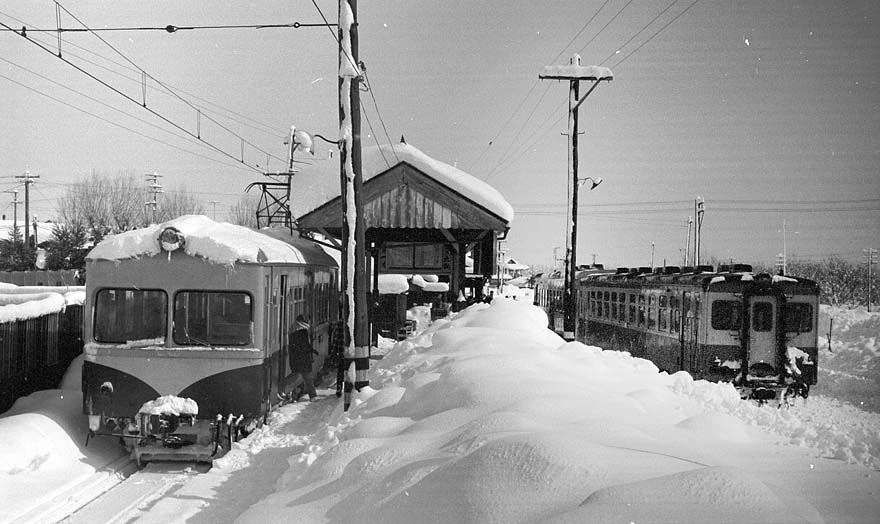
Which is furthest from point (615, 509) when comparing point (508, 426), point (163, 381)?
point (163, 381)

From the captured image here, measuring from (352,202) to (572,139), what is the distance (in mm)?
12114

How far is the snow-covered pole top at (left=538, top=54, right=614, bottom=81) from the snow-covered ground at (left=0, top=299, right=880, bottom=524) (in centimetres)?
1267

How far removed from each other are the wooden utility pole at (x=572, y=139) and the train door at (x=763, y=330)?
6.61 m

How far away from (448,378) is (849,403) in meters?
12.4

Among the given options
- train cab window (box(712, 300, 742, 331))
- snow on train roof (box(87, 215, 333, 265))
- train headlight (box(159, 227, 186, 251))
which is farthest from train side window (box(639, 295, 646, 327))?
train headlight (box(159, 227, 186, 251))

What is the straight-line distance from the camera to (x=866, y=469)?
4832 millimetres

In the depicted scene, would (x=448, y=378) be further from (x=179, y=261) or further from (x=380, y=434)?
(x=179, y=261)

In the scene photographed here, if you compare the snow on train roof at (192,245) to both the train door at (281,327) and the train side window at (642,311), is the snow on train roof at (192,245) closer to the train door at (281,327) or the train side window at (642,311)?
the train door at (281,327)

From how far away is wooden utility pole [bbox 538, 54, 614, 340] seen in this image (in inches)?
861

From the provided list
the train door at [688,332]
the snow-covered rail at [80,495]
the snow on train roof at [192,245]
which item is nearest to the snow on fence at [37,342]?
the snow on train roof at [192,245]

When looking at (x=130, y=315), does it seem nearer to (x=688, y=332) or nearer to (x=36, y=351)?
(x=36, y=351)

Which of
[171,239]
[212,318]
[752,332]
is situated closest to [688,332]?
[752,332]

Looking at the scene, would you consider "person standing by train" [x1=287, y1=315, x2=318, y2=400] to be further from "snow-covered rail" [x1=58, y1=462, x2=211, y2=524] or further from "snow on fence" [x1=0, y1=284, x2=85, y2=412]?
"snow on fence" [x1=0, y1=284, x2=85, y2=412]

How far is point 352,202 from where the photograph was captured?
11656 millimetres
